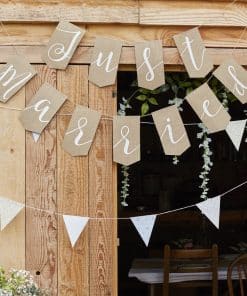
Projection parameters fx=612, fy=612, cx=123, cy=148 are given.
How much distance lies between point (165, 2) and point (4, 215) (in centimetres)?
130

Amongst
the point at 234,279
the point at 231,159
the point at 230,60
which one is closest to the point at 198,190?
the point at 231,159

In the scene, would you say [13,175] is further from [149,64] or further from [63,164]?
[149,64]

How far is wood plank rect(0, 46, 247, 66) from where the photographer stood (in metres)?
2.96

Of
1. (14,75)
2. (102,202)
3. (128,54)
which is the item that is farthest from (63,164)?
(128,54)

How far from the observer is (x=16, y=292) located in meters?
2.62

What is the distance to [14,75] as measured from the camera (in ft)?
9.64

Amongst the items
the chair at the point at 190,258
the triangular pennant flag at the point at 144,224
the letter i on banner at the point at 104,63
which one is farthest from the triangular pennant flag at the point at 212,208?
the chair at the point at 190,258

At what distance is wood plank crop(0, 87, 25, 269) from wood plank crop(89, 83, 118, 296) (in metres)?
0.33

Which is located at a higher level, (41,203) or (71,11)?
(71,11)

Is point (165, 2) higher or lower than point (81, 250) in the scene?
higher

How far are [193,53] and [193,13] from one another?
0.21 metres

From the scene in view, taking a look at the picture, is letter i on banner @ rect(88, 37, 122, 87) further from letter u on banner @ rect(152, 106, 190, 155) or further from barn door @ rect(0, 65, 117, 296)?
letter u on banner @ rect(152, 106, 190, 155)

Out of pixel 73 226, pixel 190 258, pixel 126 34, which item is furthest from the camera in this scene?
pixel 190 258

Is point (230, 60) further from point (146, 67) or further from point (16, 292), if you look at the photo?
point (16, 292)
